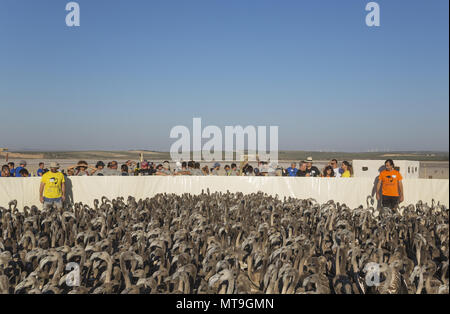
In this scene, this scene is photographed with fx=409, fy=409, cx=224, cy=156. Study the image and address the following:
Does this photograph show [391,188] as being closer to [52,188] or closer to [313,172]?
[313,172]

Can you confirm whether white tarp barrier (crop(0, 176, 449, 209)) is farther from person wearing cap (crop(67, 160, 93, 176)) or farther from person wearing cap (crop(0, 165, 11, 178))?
person wearing cap (crop(0, 165, 11, 178))

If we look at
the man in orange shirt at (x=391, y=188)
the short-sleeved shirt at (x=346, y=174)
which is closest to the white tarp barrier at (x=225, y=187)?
the short-sleeved shirt at (x=346, y=174)

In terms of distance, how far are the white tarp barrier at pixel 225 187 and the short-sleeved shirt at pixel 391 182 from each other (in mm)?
1920

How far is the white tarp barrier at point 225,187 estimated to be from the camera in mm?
12172

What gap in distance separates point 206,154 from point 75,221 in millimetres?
123470

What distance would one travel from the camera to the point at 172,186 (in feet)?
48.3

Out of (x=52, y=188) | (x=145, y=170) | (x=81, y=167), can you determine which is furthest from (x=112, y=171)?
(x=52, y=188)

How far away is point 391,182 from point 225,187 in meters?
5.83

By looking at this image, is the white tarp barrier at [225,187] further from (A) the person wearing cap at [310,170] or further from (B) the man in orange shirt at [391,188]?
(B) the man in orange shirt at [391,188]

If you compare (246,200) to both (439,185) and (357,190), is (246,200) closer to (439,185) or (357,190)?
(357,190)
